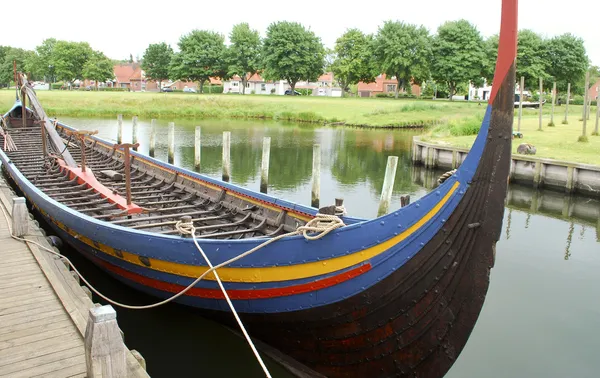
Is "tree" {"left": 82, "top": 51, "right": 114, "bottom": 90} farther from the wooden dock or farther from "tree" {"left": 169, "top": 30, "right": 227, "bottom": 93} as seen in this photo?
the wooden dock

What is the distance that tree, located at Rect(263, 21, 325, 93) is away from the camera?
72.8 meters

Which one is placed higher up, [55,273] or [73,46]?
[73,46]

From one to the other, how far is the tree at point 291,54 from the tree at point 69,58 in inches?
1216

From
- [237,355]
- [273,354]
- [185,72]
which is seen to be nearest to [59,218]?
[237,355]

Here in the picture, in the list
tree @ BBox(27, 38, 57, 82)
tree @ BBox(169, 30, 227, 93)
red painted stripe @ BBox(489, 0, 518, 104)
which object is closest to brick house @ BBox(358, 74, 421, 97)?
tree @ BBox(169, 30, 227, 93)

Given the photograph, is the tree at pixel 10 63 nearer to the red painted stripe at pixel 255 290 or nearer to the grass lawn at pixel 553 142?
the grass lawn at pixel 553 142

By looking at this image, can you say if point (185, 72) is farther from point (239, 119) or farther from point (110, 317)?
point (110, 317)

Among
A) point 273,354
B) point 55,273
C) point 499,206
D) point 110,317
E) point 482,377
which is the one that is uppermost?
point 499,206

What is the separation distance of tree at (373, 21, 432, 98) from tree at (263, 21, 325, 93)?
9308 millimetres

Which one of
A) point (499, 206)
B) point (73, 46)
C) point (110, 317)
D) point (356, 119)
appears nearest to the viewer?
point (110, 317)

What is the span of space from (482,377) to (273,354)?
3091 mm

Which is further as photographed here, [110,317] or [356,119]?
[356,119]

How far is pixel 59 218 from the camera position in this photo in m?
8.79

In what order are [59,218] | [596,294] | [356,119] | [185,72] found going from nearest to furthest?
[59,218]
[596,294]
[356,119]
[185,72]
